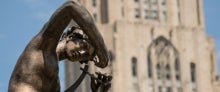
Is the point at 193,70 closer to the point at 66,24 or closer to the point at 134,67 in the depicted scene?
the point at 134,67

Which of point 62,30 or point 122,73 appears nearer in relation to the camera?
point 62,30

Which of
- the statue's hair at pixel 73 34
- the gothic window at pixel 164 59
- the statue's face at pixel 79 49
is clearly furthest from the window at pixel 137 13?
the statue's face at pixel 79 49

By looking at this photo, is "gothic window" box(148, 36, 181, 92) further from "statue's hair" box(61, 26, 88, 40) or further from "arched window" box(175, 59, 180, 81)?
"statue's hair" box(61, 26, 88, 40)

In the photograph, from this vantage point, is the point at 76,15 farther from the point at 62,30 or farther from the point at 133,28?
the point at 133,28

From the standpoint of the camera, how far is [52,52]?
5484 millimetres

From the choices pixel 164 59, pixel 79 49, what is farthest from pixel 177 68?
A: pixel 79 49

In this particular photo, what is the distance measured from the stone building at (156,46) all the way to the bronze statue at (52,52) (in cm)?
6845

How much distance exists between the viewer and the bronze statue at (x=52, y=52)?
5.35m

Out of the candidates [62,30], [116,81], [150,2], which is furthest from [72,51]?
[150,2]

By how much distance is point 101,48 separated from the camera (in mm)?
5414

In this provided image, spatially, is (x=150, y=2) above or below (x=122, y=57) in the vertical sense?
above

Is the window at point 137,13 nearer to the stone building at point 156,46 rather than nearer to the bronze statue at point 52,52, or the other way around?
the stone building at point 156,46

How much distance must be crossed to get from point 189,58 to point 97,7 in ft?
34.2

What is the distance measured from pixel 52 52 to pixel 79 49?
19 centimetres
